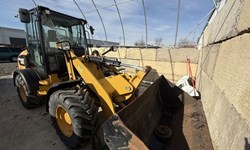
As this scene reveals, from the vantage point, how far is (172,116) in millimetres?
3080

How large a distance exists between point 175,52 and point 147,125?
480 cm

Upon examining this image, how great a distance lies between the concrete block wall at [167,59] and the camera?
626 centimetres

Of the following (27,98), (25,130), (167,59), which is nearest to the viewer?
(25,130)

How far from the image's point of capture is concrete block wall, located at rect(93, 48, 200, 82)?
6.26 meters

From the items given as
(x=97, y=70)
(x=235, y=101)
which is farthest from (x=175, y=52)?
(x=235, y=101)

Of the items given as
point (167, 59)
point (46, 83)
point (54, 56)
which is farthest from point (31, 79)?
point (167, 59)

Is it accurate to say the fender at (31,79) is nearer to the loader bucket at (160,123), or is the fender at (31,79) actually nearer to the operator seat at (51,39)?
the operator seat at (51,39)

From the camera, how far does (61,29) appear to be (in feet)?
13.3

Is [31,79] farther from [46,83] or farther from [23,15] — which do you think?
[23,15]

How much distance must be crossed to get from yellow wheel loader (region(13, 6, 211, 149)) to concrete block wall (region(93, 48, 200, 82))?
10.6ft

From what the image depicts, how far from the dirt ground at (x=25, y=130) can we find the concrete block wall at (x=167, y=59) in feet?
14.1

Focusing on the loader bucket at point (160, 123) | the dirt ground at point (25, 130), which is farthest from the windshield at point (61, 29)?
the loader bucket at point (160, 123)

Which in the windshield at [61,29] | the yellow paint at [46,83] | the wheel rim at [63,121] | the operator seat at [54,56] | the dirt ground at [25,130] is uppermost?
the windshield at [61,29]

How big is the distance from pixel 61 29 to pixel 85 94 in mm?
2211
